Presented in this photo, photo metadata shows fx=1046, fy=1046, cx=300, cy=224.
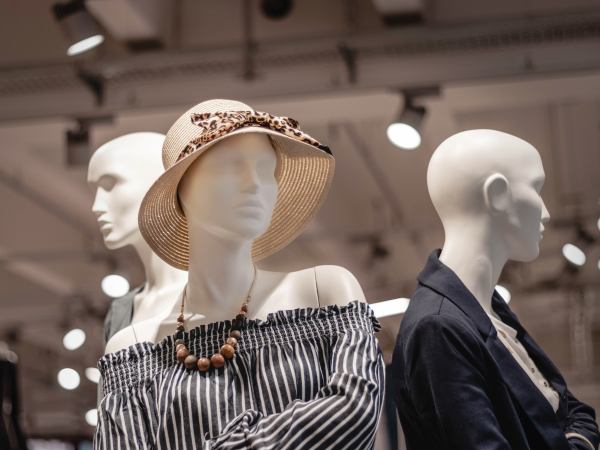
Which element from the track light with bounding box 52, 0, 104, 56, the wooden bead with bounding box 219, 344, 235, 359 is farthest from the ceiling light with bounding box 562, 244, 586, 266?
the wooden bead with bounding box 219, 344, 235, 359

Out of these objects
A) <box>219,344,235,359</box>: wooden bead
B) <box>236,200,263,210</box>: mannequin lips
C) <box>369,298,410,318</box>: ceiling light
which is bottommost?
<box>369,298,410,318</box>: ceiling light

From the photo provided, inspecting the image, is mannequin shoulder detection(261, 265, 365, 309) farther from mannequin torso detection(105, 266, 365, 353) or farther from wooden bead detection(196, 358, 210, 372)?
wooden bead detection(196, 358, 210, 372)

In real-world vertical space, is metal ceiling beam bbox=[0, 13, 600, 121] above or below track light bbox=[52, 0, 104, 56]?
below

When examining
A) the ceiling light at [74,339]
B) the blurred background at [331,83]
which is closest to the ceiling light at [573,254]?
the blurred background at [331,83]

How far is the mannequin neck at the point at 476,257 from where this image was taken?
2398 mm

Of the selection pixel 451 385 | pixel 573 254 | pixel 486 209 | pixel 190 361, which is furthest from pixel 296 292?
pixel 573 254

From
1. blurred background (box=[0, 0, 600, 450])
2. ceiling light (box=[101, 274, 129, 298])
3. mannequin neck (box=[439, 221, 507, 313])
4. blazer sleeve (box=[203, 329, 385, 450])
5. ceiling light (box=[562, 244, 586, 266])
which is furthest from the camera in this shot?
ceiling light (box=[101, 274, 129, 298])

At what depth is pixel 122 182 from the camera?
3199 mm

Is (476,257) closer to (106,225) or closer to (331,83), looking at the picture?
(106,225)

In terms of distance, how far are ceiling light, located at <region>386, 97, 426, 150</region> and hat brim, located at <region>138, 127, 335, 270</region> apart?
3.94 metres

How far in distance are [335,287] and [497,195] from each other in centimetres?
58

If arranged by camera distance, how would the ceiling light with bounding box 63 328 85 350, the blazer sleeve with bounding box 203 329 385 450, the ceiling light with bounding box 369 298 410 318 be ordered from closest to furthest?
the blazer sleeve with bounding box 203 329 385 450, the ceiling light with bounding box 369 298 410 318, the ceiling light with bounding box 63 328 85 350

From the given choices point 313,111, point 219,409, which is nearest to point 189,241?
point 219,409

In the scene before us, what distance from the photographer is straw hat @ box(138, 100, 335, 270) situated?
2051 mm
